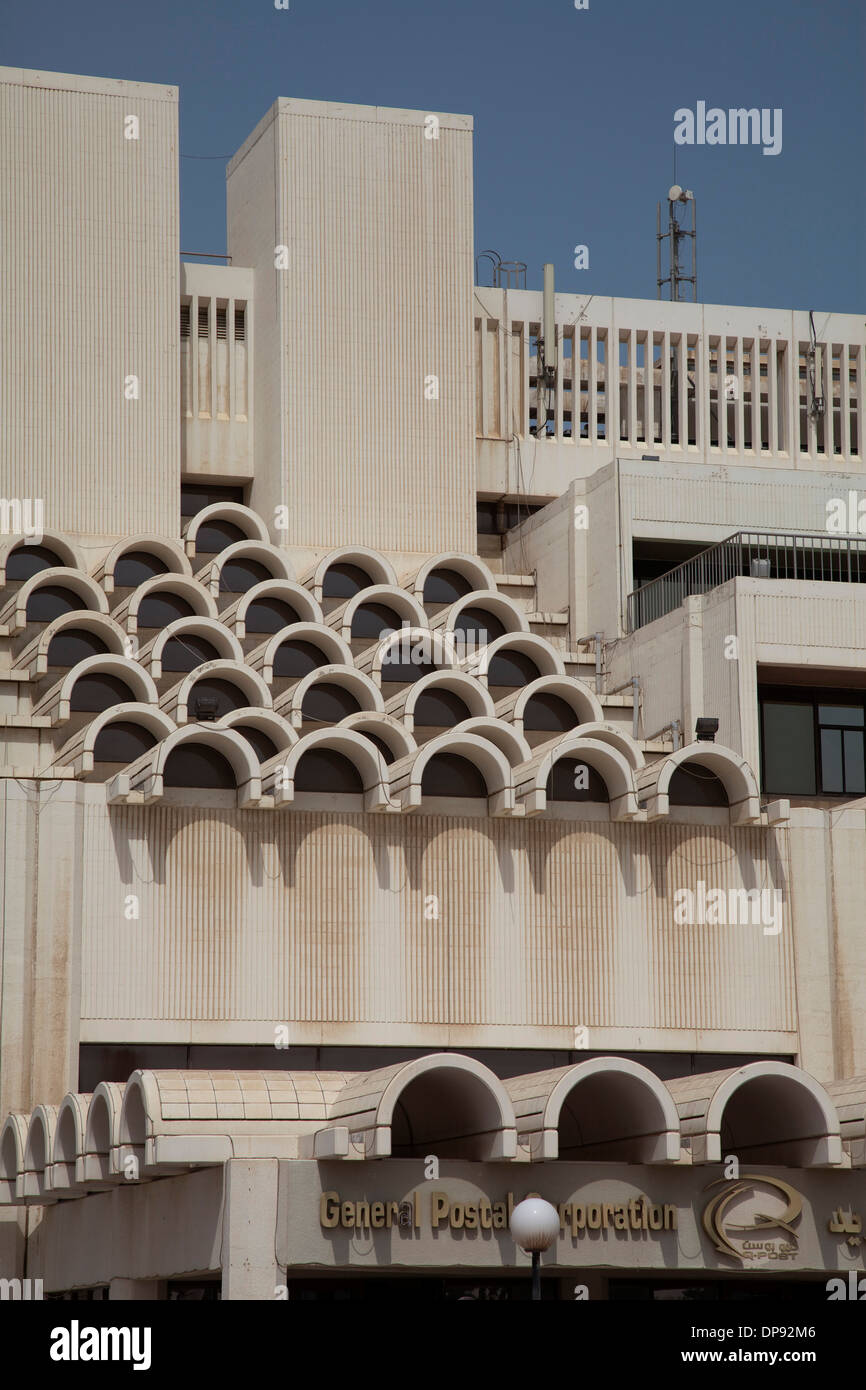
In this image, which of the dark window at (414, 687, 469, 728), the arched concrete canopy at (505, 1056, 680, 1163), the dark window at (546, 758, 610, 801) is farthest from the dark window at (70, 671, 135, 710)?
the arched concrete canopy at (505, 1056, 680, 1163)

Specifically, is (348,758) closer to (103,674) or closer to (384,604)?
(103,674)

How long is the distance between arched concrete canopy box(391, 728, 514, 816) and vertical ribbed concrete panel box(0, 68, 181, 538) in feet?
36.1

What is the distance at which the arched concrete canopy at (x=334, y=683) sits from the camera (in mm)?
32656

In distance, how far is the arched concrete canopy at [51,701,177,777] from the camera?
30.6 m

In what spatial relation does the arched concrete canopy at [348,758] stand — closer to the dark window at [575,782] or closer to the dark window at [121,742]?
the dark window at [121,742]

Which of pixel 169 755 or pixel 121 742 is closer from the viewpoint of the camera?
pixel 169 755

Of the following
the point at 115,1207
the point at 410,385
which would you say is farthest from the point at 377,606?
the point at 115,1207

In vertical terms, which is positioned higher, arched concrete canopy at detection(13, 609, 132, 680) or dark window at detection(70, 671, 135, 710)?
arched concrete canopy at detection(13, 609, 132, 680)

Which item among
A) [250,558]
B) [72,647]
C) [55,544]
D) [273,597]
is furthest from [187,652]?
[55,544]

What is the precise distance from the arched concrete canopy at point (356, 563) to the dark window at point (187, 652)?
3253 mm

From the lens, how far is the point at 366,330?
40.7 meters

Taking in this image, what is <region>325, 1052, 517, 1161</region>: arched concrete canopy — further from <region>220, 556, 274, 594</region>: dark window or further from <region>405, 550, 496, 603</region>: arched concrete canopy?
<region>405, 550, 496, 603</region>: arched concrete canopy

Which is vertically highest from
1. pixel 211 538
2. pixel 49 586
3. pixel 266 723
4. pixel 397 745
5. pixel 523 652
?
pixel 211 538

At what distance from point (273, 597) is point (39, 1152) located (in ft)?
42.3
